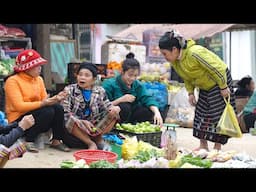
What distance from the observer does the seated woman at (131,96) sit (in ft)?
15.9

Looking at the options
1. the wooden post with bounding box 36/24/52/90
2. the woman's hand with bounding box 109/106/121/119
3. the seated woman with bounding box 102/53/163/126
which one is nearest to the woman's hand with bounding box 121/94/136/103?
the seated woman with bounding box 102/53/163/126

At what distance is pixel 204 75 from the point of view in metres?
4.46

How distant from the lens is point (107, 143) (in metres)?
4.53

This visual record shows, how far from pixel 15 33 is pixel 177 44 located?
304cm

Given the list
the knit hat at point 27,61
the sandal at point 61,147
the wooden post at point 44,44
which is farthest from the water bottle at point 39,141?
the wooden post at point 44,44

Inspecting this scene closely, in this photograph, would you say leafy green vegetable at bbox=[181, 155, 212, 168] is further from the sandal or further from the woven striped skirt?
the sandal

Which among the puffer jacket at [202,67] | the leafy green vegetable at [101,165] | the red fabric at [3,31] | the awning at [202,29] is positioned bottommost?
the leafy green vegetable at [101,165]

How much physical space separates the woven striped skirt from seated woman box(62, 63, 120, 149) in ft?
2.80

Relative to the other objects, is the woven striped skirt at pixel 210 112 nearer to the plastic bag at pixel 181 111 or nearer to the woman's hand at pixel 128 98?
the woman's hand at pixel 128 98

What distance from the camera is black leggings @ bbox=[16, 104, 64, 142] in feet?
14.4

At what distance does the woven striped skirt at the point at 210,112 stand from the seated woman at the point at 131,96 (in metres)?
0.42

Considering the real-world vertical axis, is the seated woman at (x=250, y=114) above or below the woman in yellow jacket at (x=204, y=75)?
below
